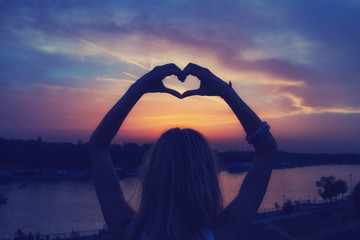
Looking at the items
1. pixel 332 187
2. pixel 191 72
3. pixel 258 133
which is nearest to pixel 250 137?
pixel 258 133

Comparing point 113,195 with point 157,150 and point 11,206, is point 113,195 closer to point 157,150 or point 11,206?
point 157,150

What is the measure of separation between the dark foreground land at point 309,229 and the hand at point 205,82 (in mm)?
2147

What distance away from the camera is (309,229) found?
53.2ft

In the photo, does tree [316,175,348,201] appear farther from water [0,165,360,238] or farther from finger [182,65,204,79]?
finger [182,65,204,79]

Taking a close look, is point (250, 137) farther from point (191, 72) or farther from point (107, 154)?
point (107, 154)

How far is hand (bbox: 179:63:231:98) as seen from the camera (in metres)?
1.10

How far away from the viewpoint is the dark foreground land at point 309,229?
6.35 metres

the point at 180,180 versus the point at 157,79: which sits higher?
the point at 157,79

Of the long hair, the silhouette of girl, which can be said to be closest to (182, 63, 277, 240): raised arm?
the silhouette of girl

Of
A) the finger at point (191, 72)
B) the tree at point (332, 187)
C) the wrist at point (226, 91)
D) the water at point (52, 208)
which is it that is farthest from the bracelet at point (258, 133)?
the tree at point (332, 187)

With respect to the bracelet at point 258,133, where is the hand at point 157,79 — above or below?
above

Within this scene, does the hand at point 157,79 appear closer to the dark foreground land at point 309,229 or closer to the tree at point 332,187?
the dark foreground land at point 309,229

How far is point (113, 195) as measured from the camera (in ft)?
3.50

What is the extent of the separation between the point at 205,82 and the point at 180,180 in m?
0.35
